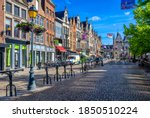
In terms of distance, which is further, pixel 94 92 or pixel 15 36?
pixel 15 36

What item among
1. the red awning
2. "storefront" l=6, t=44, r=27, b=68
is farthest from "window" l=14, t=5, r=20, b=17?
the red awning

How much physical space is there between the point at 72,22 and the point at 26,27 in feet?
202

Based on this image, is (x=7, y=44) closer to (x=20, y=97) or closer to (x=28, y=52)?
(x=28, y=52)

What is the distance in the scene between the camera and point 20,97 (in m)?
11.8

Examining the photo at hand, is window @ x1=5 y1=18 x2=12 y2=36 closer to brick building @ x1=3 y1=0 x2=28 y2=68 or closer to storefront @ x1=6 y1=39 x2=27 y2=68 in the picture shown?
brick building @ x1=3 y1=0 x2=28 y2=68

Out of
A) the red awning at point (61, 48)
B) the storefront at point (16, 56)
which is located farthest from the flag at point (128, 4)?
the red awning at point (61, 48)

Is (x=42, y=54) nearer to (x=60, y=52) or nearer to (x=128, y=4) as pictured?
(x=60, y=52)

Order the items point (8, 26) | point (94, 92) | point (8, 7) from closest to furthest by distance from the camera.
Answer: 1. point (94, 92)
2. point (8, 26)
3. point (8, 7)

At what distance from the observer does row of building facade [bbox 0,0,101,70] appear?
113ft

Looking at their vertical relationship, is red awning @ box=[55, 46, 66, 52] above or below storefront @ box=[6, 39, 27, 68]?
above

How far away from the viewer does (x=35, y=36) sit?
44.8m

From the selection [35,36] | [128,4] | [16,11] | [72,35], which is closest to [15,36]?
[16,11]

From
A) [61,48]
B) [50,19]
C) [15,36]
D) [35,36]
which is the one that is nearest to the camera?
[15,36]

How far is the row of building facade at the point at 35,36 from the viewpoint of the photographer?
34375 millimetres
